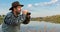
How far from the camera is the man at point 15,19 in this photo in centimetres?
296

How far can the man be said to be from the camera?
9.71 feet

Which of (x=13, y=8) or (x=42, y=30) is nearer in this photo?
(x=13, y=8)

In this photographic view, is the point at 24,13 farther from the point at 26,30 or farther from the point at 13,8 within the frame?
the point at 26,30

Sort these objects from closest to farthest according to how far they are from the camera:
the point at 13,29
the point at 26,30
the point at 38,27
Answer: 1. the point at 13,29
2. the point at 26,30
3. the point at 38,27

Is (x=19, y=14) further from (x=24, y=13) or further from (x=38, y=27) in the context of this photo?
(x=38, y=27)

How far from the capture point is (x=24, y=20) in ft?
9.96

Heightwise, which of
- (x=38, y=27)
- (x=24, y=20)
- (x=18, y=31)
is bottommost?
(x=38, y=27)

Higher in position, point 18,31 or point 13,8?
point 13,8

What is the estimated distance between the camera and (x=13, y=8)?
3.11 m

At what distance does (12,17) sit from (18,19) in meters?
0.11

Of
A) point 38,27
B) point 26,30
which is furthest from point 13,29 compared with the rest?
point 38,27

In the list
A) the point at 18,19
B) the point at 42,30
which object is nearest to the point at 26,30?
the point at 42,30

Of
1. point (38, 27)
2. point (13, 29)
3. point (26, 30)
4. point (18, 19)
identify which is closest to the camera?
point (18, 19)

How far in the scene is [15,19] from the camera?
9.73ft
